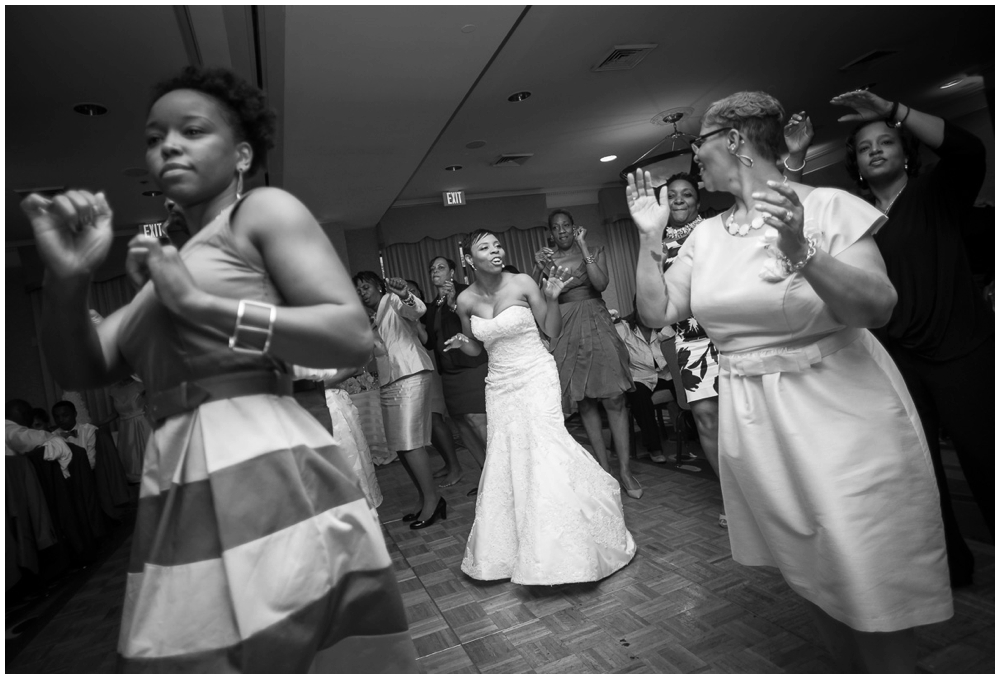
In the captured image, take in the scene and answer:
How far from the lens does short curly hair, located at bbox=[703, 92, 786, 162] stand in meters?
1.53

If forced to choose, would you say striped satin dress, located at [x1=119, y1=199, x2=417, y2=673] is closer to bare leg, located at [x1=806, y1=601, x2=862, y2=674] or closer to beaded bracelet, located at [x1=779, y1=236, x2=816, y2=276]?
beaded bracelet, located at [x1=779, y1=236, x2=816, y2=276]

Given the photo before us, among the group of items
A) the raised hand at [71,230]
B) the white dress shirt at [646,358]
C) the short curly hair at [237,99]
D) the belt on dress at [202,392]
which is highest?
the short curly hair at [237,99]

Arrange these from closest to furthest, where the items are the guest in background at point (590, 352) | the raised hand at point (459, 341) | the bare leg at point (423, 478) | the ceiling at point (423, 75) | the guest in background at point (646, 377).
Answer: the raised hand at point (459, 341), the ceiling at point (423, 75), the bare leg at point (423, 478), the guest in background at point (590, 352), the guest in background at point (646, 377)

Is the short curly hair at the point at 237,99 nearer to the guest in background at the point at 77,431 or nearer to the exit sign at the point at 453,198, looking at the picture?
the guest in background at the point at 77,431

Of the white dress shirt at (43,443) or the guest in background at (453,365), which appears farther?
the guest in background at (453,365)

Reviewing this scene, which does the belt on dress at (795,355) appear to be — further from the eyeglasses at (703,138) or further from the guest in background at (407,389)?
the guest in background at (407,389)

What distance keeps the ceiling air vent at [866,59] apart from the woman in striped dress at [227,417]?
22.5ft

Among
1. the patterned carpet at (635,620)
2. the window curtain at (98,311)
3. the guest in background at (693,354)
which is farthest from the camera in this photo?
the window curtain at (98,311)

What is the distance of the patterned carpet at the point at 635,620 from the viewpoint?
1.86 m

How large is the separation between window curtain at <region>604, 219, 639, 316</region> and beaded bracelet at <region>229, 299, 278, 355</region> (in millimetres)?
9113

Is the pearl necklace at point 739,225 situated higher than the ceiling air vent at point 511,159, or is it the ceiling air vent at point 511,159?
the ceiling air vent at point 511,159

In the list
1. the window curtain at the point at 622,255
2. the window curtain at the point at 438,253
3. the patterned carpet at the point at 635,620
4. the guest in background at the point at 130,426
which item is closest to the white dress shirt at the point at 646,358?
the patterned carpet at the point at 635,620

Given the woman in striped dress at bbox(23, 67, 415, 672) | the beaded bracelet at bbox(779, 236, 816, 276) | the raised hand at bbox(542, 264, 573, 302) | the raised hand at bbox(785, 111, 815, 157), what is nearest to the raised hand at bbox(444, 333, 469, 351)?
the raised hand at bbox(542, 264, 573, 302)

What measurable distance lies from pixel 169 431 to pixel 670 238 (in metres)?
2.76
